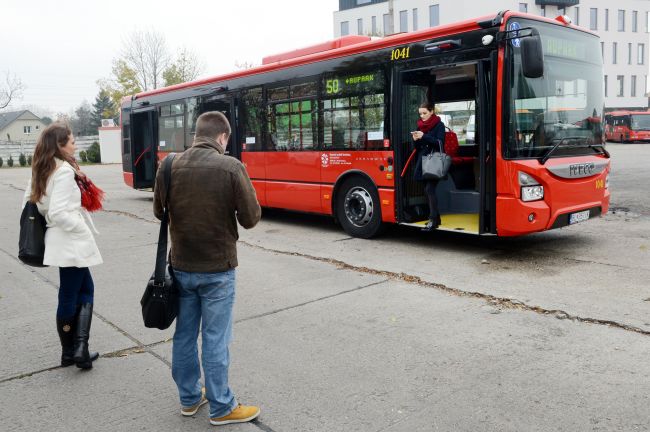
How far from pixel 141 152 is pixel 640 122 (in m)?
39.2

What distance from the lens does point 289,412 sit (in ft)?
12.0

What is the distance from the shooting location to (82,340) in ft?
14.4

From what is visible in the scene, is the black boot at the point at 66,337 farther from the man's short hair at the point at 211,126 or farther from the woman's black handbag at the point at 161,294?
the man's short hair at the point at 211,126

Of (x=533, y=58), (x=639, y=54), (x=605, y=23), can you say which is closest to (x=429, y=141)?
(x=533, y=58)

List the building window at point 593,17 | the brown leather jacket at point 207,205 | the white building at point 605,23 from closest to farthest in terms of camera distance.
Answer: the brown leather jacket at point 207,205 → the white building at point 605,23 → the building window at point 593,17

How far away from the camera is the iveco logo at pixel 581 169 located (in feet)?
25.2

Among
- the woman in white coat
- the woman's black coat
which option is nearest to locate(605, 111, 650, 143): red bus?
the woman's black coat

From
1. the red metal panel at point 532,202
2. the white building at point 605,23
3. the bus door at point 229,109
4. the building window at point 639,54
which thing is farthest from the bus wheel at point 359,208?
the building window at point 639,54

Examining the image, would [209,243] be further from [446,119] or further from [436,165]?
[446,119]

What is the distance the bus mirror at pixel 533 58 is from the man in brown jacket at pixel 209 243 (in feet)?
15.3

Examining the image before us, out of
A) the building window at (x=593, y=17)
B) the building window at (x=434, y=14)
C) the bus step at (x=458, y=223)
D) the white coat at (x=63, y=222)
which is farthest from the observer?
the building window at (x=593, y=17)

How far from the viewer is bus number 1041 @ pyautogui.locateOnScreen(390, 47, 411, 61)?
27.9 feet

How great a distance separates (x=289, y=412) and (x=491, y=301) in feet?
9.62

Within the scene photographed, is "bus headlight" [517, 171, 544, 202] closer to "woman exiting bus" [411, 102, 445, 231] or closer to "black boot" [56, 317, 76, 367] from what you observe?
"woman exiting bus" [411, 102, 445, 231]
